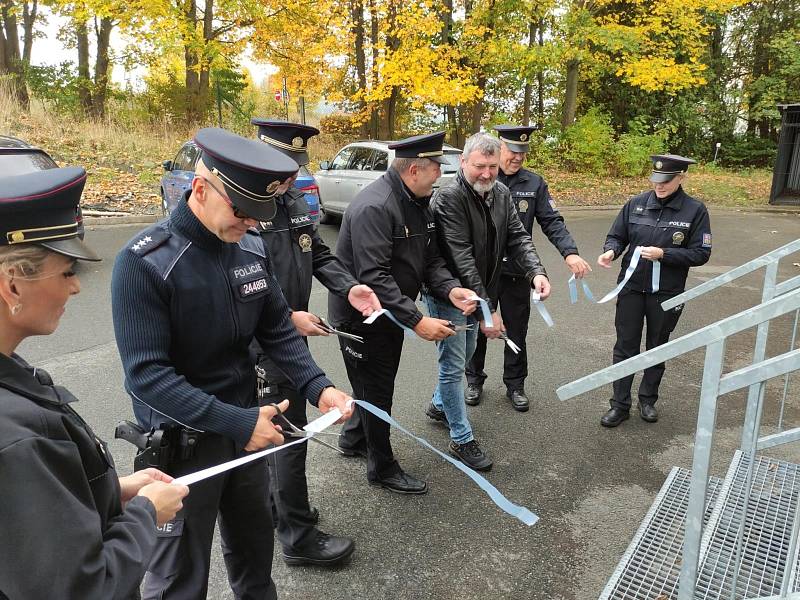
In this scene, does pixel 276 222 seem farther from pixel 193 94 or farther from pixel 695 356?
pixel 193 94

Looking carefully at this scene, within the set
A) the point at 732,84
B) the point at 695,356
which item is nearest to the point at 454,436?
the point at 695,356

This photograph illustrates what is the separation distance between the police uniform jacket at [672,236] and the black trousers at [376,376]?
215cm

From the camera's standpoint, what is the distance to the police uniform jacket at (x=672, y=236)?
14.5 ft

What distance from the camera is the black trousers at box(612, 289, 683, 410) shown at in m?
4.50

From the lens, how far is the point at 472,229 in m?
3.95

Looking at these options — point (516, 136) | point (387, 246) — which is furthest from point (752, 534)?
point (516, 136)

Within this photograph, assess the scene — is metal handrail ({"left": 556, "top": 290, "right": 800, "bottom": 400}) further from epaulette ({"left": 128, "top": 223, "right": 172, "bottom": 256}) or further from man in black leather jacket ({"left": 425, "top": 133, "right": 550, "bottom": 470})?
man in black leather jacket ({"left": 425, "top": 133, "right": 550, "bottom": 470})

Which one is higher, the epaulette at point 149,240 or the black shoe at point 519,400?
the epaulette at point 149,240

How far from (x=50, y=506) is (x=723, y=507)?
9.85 feet

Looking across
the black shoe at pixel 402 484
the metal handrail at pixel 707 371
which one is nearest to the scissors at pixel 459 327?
the black shoe at pixel 402 484

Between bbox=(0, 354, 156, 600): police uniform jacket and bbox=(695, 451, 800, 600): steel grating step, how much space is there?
2.15 meters

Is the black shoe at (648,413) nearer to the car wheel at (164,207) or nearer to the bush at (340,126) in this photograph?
the car wheel at (164,207)

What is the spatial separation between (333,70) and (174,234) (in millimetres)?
17410

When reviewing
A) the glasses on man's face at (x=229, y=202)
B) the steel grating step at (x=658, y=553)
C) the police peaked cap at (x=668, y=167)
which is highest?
the police peaked cap at (x=668, y=167)
